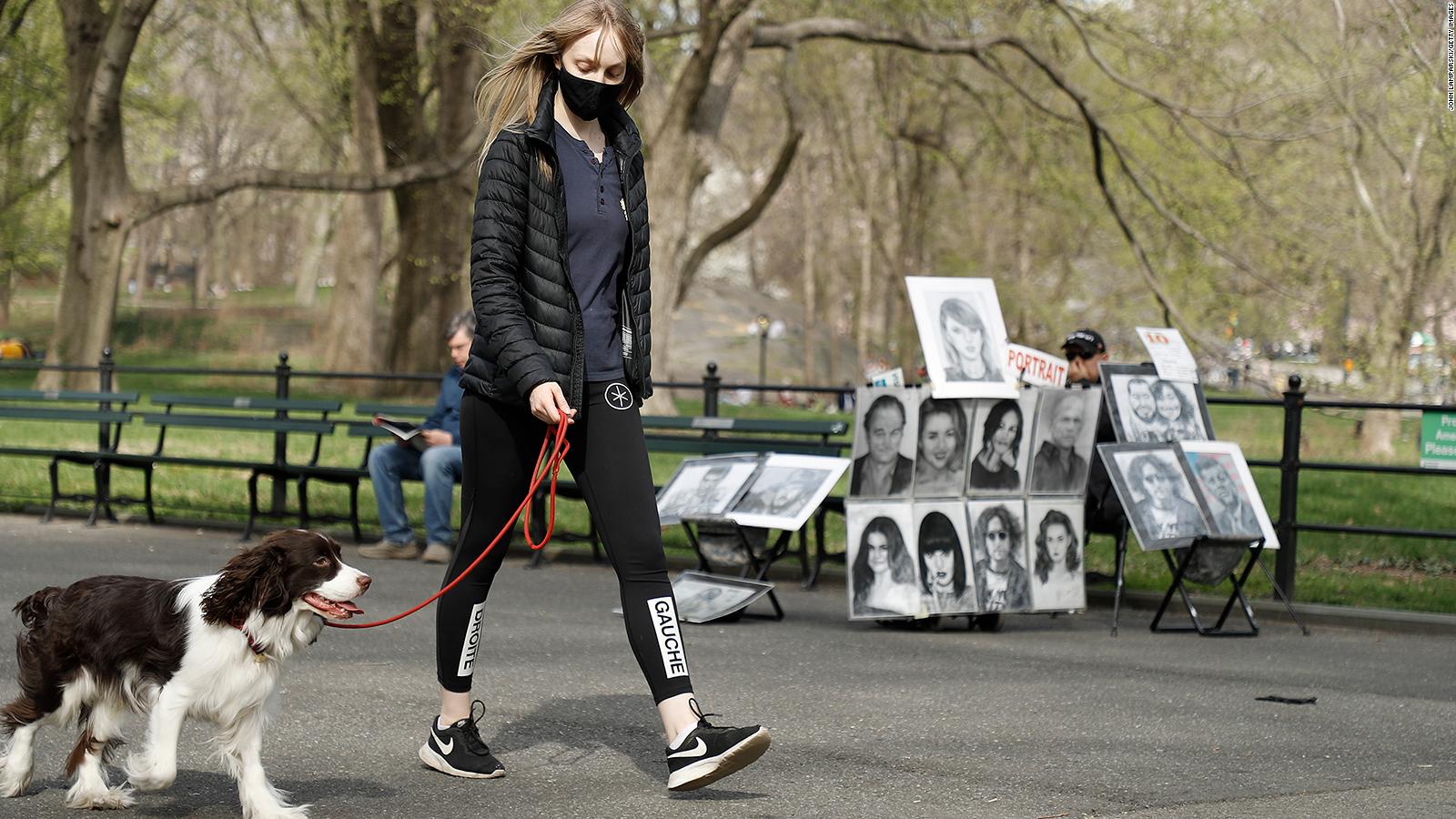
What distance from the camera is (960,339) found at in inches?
368

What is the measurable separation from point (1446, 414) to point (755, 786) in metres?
6.60

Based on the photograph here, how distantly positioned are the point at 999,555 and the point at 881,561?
2.32 feet

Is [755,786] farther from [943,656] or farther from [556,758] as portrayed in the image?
[943,656]

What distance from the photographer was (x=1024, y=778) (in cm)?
544

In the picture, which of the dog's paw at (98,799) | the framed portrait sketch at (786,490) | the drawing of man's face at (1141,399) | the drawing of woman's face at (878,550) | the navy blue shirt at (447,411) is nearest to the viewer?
the dog's paw at (98,799)

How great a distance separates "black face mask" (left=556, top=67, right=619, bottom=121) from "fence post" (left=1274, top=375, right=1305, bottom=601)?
647cm

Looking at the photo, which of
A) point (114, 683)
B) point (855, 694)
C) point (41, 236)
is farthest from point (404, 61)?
point (41, 236)

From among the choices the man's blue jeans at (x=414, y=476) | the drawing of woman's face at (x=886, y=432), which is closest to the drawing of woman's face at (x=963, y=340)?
the drawing of woman's face at (x=886, y=432)

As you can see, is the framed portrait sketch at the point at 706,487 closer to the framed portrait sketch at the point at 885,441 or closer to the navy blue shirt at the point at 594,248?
the framed portrait sketch at the point at 885,441

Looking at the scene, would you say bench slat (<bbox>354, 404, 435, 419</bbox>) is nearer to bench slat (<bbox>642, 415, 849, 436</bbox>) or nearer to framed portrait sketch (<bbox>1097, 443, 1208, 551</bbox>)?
bench slat (<bbox>642, 415, 849, 436</bbox>)

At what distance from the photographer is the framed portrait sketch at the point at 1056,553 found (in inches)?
366

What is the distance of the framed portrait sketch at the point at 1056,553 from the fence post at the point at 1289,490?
153cm

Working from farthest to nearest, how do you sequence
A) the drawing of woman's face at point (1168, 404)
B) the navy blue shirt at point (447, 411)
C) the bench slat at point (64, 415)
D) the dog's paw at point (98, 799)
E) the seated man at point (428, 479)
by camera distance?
the bench slat at point (64, 415) → the navy blue shirt at point (447, 411) → the seated man at point (428, 479) → the drawing of woman's face at point (1168, 404) → the dog's paw at point (98, 799)

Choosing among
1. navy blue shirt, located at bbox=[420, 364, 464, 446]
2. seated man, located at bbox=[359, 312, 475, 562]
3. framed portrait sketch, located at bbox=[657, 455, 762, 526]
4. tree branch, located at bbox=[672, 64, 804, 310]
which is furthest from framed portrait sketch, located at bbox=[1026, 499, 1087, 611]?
tree branch, located at bbox=[672, 64, 804, 310]
